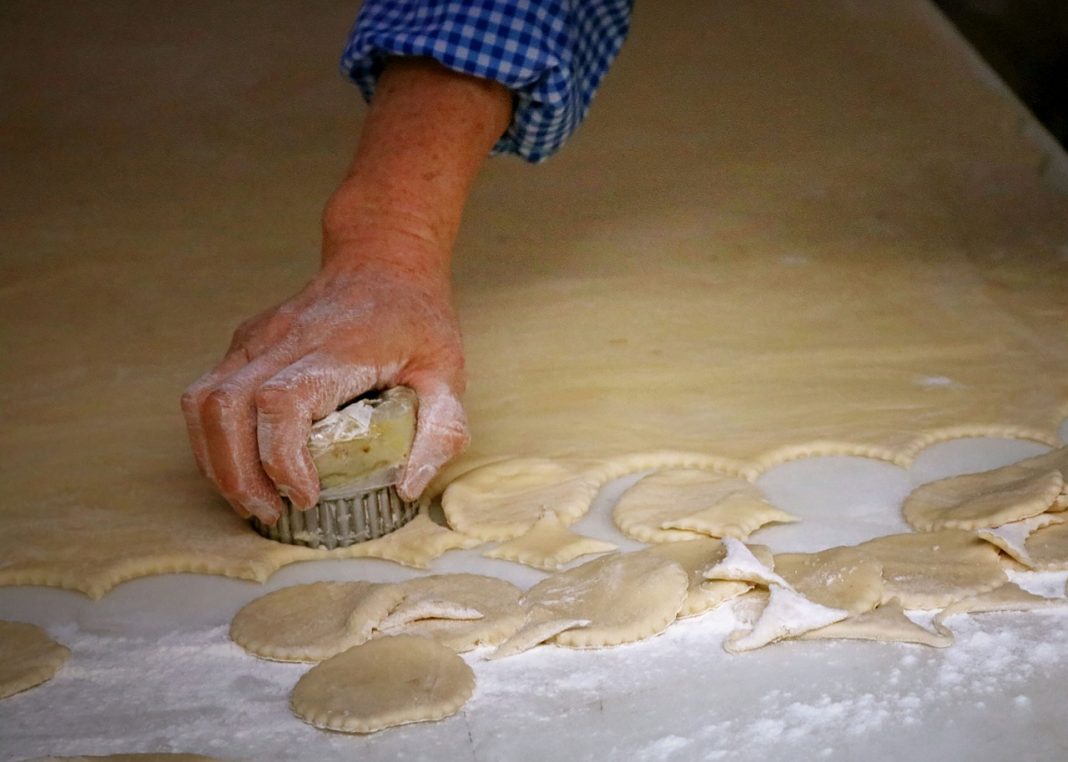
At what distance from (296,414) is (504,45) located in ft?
2.46

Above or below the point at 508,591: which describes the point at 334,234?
above

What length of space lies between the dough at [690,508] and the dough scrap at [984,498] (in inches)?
8.2

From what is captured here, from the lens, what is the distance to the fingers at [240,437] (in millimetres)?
1911

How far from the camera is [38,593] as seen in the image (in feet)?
6.56

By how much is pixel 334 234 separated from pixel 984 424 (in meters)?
1.20

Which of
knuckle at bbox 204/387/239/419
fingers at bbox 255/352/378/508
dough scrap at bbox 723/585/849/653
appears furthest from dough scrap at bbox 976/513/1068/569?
knuckle at bbox 204/387/239/419

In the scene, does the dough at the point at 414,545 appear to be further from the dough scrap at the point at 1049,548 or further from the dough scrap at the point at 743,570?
the dough scrap at the point at 1049,548

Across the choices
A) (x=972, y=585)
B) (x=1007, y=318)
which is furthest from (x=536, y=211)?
(x=972, y=585)

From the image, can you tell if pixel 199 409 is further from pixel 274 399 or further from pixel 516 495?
pixel 516 495

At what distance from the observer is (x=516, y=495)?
2.21 meters

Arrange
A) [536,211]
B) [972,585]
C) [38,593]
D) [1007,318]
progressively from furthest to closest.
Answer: [536,211] < [1007,318] < [38,593] < [972,585]

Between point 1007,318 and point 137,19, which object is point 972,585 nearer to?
point 1007,318

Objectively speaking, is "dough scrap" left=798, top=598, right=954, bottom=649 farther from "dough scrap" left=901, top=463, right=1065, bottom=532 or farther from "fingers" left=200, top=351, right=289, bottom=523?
"fingers" left=200, top=351, right=289, bottom=523

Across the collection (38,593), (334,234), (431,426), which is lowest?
(38,593)
